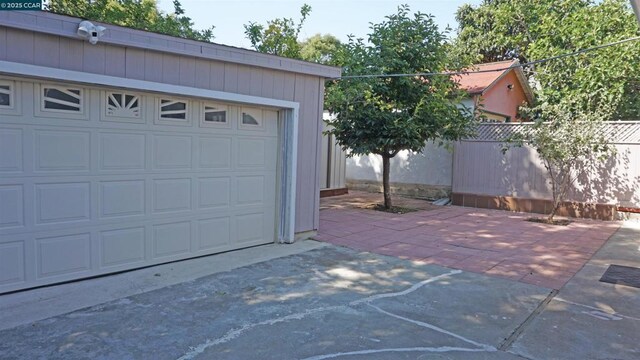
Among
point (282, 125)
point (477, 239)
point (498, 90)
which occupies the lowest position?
point (477, 239)

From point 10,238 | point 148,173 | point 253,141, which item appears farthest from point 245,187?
point 10,238

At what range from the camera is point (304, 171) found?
6922mm

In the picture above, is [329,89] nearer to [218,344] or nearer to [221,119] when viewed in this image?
[221,119]

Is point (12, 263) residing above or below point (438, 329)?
above

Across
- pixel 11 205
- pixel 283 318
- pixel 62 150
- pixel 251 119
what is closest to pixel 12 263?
pixel 11 205

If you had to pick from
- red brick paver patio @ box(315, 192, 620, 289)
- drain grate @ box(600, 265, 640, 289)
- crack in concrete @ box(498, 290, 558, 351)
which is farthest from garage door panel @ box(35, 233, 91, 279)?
drain grate @ box(600, 265, 640, 289)

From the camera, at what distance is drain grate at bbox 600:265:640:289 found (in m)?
5.11

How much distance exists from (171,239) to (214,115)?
5.56ft

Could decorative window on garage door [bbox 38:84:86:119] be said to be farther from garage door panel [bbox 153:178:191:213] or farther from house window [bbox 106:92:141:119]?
garage door panel [bbox 153:178:191:213]

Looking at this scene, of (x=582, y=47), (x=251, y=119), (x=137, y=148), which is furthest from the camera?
(x=582, y=47)

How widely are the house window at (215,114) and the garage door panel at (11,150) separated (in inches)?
82.9

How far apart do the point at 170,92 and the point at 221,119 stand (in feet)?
2.95

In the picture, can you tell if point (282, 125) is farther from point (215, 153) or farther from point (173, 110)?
point (173, 110)

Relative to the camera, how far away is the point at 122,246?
16.4ft
